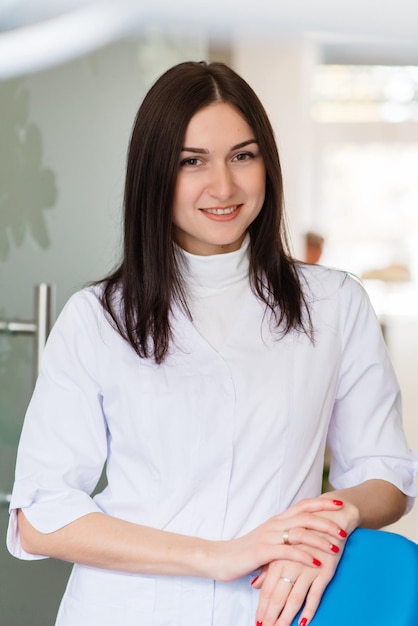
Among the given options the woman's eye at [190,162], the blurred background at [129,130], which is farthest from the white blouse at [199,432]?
the blurred background at [129,130]

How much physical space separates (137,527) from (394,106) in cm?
182

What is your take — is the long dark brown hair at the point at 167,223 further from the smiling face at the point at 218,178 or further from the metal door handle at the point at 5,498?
the metal door handle at the point at 5,498

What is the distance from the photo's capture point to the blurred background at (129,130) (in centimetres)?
250

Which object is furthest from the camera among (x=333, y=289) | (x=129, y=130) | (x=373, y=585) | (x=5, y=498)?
(x=129, y=130)

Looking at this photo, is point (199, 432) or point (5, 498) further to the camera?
point (5, 498)

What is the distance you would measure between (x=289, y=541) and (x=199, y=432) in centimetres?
22

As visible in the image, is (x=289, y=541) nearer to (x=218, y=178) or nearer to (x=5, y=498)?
(x=218, y=178)

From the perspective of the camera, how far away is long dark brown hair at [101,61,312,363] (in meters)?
1.53

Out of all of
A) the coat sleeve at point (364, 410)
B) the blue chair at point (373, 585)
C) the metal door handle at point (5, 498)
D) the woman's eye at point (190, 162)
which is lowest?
the metal door handle at point (5, 498)

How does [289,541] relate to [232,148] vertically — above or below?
below

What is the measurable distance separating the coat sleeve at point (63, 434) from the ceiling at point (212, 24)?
111 cm

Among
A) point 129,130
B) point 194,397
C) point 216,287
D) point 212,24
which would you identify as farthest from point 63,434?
point 212,24

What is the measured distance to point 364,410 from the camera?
1.56 meters

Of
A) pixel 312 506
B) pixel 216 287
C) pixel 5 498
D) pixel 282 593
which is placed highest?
pixel 216 287
